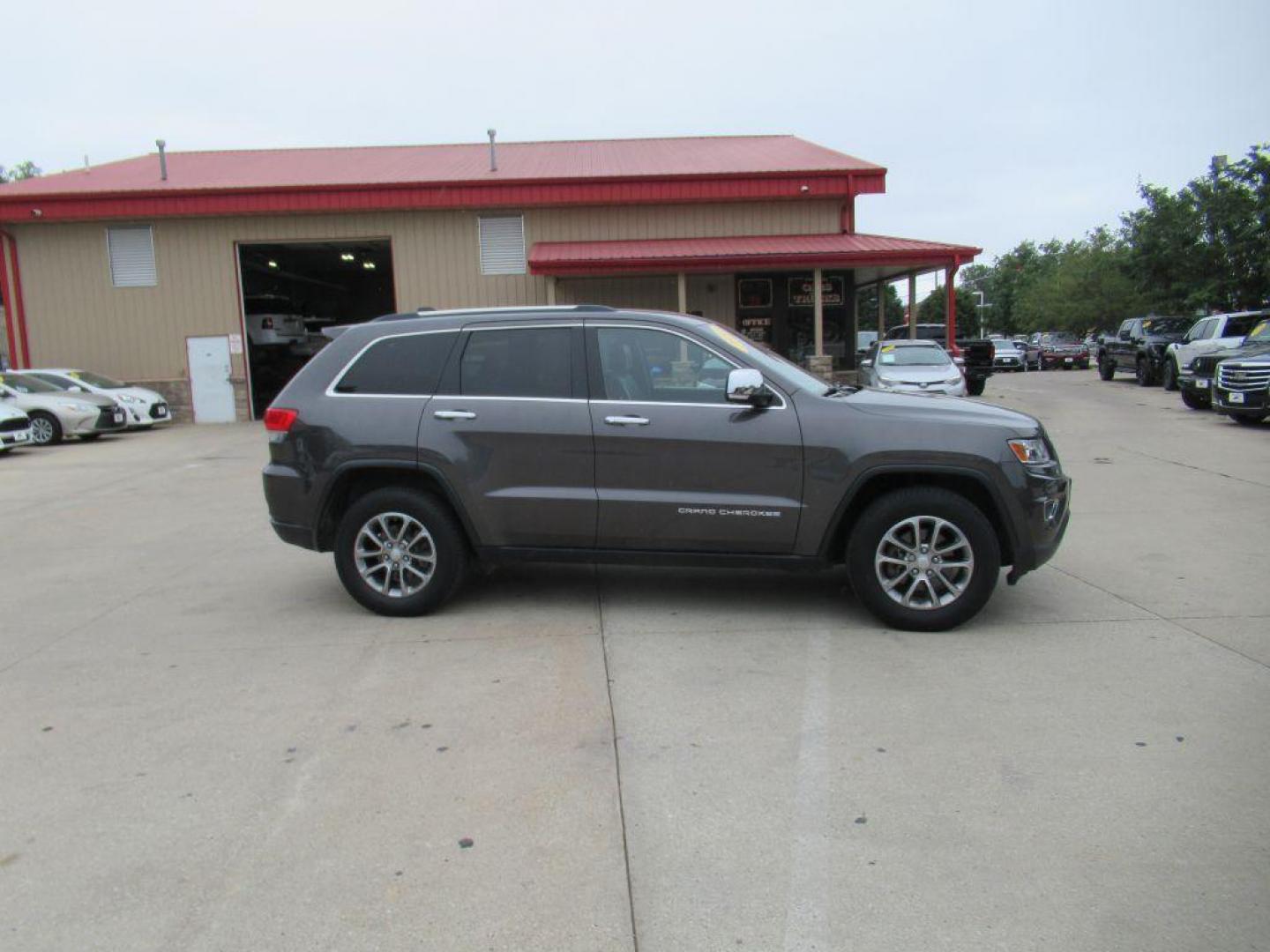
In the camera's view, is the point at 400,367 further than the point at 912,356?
No

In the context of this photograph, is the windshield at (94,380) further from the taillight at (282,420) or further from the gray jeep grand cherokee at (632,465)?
the gray jeep grand cherokee at (632,465)

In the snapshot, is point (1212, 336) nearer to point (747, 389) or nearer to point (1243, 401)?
point (1243, 401)

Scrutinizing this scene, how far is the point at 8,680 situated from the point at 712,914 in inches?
161

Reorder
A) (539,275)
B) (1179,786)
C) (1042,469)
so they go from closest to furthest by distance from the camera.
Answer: (1179,786) < (1042,469) < (539,275)

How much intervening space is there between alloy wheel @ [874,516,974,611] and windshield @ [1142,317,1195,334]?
25.0 m

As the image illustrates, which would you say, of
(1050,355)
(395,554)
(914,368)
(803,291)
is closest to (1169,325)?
(803,291)

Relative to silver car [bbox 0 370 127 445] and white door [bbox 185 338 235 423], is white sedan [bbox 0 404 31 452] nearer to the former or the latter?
silver car [bbox 0 370 127 445]

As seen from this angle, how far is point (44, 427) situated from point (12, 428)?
5.13 ft

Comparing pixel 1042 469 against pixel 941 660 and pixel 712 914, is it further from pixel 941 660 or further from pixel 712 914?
pixel 712 914

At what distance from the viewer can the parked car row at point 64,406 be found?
1689cm

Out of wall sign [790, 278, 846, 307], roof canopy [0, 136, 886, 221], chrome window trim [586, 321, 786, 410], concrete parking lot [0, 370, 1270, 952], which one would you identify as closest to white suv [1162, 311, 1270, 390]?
roof canopy [0, 136, 886, 221]

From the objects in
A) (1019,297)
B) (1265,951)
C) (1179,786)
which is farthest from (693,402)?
(1019,297)

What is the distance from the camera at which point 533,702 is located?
4613mm

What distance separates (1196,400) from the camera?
1962 cm
